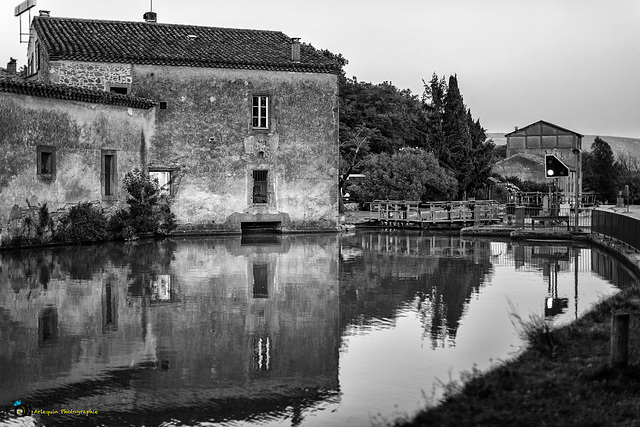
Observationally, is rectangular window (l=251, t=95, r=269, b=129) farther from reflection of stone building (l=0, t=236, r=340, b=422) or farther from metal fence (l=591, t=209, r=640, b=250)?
metal fence (l=591, t=209, r=640, b=250)

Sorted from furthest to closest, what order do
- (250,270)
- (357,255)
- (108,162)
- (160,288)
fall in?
1. (108,162)
2. (357,255)
3. (250,270)
4. (160,288)

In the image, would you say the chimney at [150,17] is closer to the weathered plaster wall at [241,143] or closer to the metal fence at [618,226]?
the weathered plaster wall at [241,143]

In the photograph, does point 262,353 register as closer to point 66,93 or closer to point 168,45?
point 66,93

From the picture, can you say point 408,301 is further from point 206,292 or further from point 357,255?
point 357,255

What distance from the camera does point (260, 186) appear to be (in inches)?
1275

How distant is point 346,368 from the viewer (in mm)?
9273

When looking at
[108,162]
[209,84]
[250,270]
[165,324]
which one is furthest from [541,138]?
[165,324]

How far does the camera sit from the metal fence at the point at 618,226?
65.8ft

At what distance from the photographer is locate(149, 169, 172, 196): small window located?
30797mm

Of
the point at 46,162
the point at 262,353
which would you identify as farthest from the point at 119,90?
the point at 262,353

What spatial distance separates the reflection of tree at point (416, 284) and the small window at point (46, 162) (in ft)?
31.4

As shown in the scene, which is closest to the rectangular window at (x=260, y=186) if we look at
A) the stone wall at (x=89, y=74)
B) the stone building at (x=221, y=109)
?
the stone building at (x=221, y=109)

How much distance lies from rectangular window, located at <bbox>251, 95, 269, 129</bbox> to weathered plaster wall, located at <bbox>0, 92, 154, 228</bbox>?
13.9ft

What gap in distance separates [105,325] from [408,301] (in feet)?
17.5
